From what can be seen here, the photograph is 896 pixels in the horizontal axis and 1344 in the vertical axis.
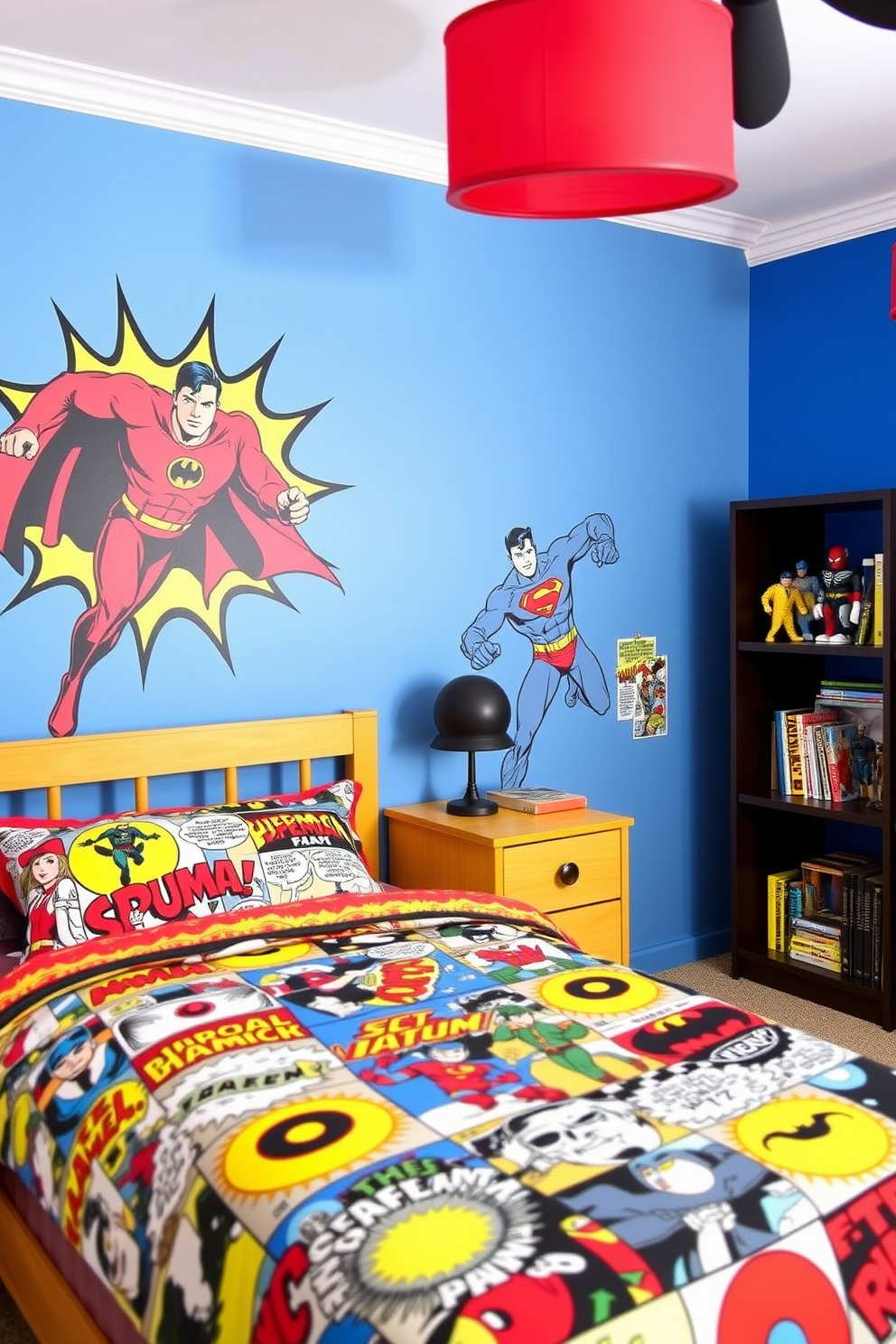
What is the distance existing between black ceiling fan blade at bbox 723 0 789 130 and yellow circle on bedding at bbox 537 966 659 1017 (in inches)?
54.0

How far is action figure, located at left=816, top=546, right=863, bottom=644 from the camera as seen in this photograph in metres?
3.62

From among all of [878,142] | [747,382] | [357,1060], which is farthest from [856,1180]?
[747,382]

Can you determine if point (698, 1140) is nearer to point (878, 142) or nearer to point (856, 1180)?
point (856, 1180)

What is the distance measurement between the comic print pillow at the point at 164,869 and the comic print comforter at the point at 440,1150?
0.17 metres

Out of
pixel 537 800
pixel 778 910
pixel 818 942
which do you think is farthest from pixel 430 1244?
pixel 778 910

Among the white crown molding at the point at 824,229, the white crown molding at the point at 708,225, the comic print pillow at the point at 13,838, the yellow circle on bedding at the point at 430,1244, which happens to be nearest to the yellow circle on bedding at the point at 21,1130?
the comic print pillow at the point at 13,838

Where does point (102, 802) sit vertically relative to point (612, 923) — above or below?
above

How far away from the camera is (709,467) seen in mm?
4086

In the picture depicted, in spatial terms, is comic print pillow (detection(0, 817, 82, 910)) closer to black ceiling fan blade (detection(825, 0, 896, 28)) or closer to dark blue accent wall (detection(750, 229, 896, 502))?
black ceiling fan blade (detection(825, 0, 896, 28))

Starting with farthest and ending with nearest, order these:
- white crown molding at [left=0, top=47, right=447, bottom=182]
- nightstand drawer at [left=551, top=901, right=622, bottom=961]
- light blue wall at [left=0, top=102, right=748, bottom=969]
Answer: nightstand drawer at [left=551, top=901, right=622, bottom=961] < light blue wall at [left=0, top=102, right=748, bottom=969] < white crown molding at [left=0, top=47, right=447, bottom=182]

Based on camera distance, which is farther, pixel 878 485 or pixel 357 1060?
pixel 878 485

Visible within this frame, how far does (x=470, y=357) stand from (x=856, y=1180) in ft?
8.35

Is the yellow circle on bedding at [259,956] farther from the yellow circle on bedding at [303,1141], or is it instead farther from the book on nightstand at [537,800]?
the book on nightstand at [537,800]

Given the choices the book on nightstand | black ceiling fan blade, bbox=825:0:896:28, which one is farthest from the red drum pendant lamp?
the book on nightstand
